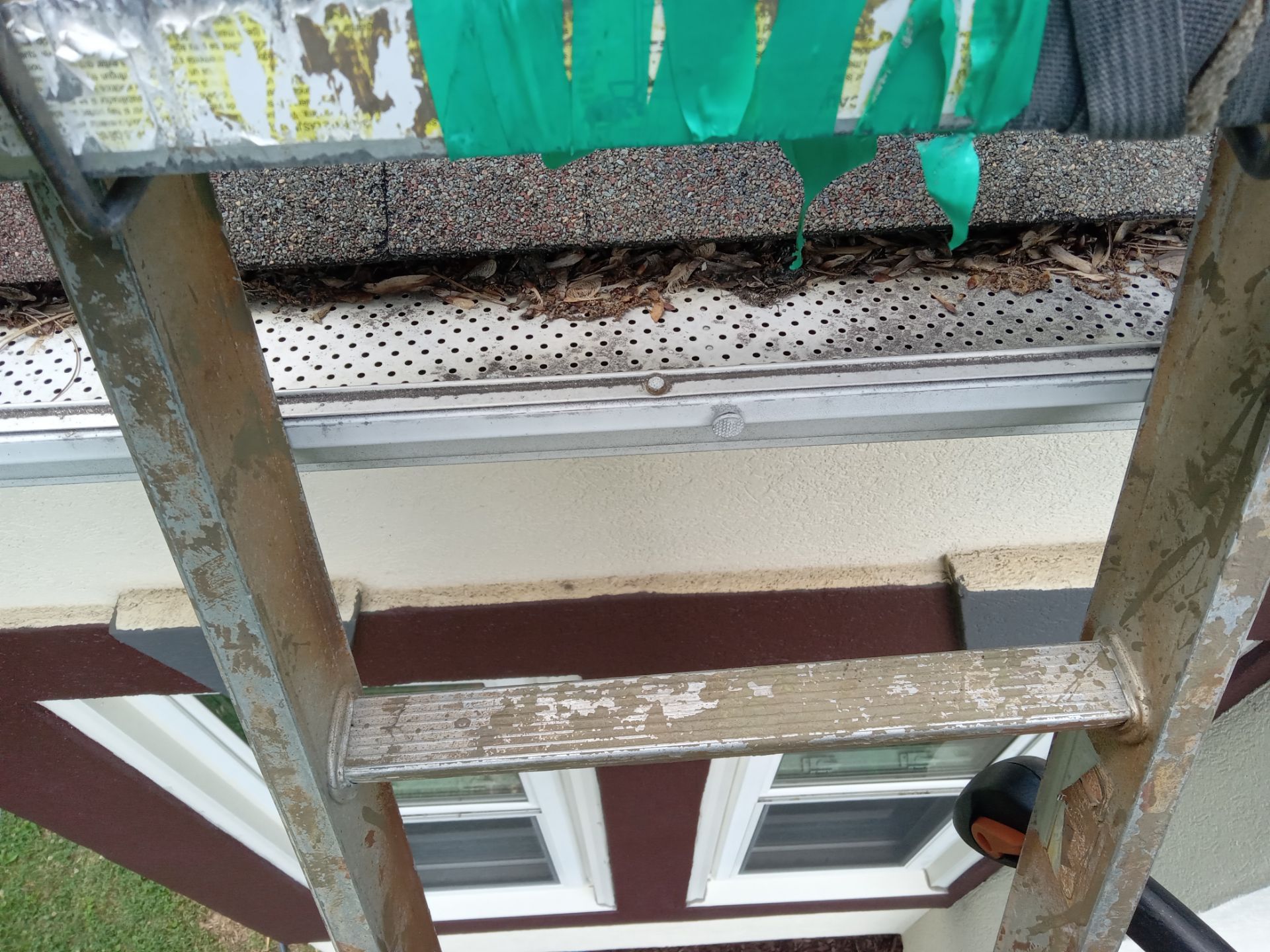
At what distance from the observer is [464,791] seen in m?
3.13

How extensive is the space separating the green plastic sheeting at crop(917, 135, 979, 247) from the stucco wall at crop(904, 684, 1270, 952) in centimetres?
217

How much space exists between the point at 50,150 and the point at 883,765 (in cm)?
328

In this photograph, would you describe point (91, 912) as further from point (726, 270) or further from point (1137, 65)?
point (1137, 65)

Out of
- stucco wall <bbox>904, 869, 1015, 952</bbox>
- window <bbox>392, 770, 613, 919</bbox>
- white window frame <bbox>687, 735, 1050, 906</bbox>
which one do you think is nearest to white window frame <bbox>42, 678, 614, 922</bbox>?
window <bbox>392, 770, 613, 919</bbox>

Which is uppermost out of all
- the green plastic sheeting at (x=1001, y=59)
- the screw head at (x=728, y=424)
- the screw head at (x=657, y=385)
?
the screw head at (x=657, y=385)

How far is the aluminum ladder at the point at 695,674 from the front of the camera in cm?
59

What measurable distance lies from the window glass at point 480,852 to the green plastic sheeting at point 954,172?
3130 mm

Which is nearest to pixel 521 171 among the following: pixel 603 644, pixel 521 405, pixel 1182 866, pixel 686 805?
pixel 521 405

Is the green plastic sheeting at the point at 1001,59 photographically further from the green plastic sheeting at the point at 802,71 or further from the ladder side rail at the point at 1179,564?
the ladder side rail at the point at 1179,564

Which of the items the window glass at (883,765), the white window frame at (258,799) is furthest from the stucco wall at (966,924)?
the white window frame at (258,799)

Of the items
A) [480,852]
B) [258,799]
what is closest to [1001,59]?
[258,799]

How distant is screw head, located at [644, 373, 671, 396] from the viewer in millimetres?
956

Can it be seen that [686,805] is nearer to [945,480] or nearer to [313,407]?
[945,480]

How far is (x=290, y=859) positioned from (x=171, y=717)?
39.0 inches
